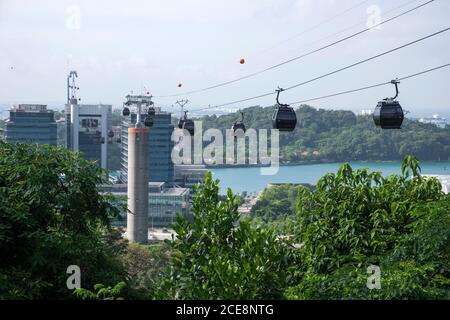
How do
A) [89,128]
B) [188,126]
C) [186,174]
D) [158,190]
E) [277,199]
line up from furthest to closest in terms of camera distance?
[186,174]
[89,128]
[158,190]
[277,199]
[188,126]

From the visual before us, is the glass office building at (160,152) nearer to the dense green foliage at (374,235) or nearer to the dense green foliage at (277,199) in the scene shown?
the dense green foliage at (277,199)

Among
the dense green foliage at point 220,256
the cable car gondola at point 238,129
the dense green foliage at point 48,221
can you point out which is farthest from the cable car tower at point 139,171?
the dense green foliage at point 220,256

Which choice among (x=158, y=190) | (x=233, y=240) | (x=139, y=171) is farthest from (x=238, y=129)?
(x=158, y=190)

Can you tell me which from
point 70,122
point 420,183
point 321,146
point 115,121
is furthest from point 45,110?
point 420,183

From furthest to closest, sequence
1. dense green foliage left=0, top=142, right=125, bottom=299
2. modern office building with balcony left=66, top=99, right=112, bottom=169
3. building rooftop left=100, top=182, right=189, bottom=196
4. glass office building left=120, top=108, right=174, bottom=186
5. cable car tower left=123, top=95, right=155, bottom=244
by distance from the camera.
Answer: modern office building with balcony left=66, top=99, right=112, bottom=169 → glass office building left=120, top=108, right=174, bottom=186 → building rooftop left=100, top=182, right=189, bottom=196 → cable car tower left=123, top=95, right=155, bottom=244 → dense green foliage left=0, top=142, right=125, bottom=299

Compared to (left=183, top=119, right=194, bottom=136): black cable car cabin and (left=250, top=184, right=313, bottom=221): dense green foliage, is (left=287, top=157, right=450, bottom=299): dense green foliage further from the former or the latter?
(left=250, top=184, right=313, bottom=221): dense green foliage

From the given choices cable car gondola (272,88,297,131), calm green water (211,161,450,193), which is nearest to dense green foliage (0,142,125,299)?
cable car gondola (272,88,297,131)

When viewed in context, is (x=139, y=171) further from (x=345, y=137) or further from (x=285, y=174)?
(x=285, y=174)
